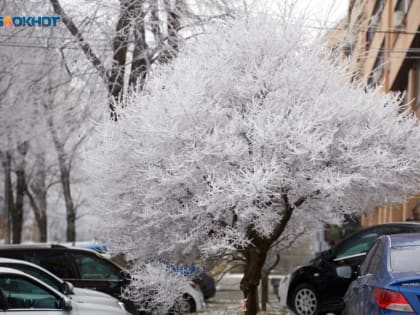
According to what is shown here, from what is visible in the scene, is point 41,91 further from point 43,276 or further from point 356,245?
point 356,245

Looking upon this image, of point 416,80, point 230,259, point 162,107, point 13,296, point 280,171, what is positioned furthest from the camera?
point 416,80

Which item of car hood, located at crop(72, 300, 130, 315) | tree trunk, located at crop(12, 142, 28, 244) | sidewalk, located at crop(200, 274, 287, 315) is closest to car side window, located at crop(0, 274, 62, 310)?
car hood, located at crop(72, 300, 130, 315)

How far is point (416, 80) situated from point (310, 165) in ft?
37.8

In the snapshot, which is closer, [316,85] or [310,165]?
[310,165]

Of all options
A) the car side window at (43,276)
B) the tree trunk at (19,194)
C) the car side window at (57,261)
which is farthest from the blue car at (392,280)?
the tree trunk at (19,194)

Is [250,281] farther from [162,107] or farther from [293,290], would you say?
[162,107]

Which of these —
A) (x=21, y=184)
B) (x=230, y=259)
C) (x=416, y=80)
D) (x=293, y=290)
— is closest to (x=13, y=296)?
(x=230, y=259)

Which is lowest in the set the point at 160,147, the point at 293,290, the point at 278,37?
the point at 293,290

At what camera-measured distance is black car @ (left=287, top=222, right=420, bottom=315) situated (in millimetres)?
11594

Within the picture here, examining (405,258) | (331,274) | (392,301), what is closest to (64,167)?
(331,274)

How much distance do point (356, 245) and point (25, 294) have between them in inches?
233

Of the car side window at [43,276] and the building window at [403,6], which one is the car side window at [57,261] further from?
the building window at [403,6]

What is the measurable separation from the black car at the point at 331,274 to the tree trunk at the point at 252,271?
2.83 ft

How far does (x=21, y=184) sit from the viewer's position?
85.1 feet
